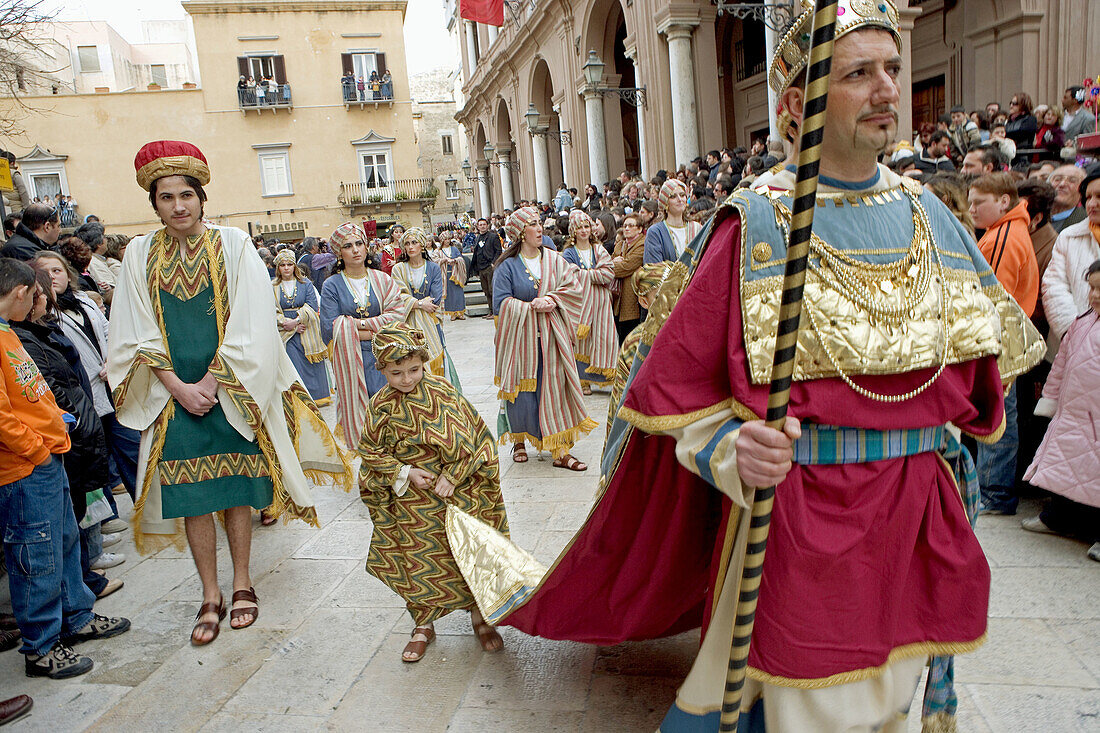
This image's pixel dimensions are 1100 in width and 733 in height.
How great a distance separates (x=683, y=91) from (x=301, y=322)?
9.46 meters

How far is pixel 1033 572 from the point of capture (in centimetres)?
341

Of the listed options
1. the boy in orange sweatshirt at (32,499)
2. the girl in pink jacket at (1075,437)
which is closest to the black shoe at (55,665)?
the boy in orange sweatshirt at (32,499)

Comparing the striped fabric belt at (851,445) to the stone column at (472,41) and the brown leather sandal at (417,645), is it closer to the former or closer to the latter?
the brown leather sandal at (417,645)

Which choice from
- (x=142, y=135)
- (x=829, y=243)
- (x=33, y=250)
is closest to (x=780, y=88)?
(x=829, y=243)

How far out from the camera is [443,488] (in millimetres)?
3016

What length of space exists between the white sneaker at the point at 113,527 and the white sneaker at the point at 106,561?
22.9 inches

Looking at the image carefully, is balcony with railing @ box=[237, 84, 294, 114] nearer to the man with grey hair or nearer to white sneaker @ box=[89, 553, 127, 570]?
white sneaker @ box=[89, 553, 127, 570]

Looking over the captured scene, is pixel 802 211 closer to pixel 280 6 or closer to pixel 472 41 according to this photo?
pixel 280 6

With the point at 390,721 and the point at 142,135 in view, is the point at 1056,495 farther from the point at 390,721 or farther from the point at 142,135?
the point at 142,135

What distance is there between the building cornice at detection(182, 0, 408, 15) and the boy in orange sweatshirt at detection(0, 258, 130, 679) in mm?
33586

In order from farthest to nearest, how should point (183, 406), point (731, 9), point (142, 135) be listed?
point (142, 135) → point (731, 9) → point (183, 406)

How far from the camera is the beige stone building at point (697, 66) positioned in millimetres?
11664

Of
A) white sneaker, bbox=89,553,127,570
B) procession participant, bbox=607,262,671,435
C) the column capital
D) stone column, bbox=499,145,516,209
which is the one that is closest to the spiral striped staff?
procession participant, bbox=607,262,671,435

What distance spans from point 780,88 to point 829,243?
460mm
